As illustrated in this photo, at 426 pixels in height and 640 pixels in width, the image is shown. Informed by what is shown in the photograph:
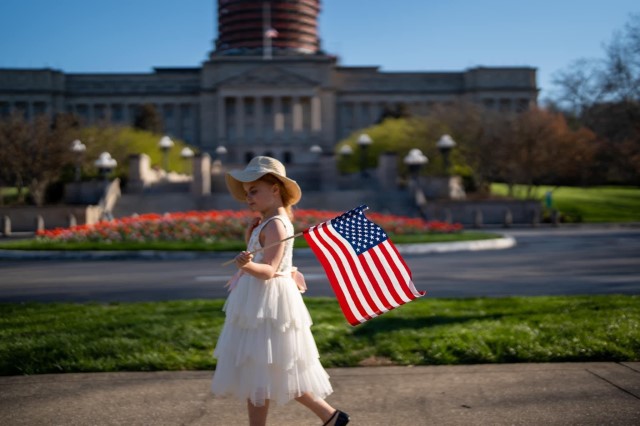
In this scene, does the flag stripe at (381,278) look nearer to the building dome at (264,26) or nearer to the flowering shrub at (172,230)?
the flowering shrub at (172,230)

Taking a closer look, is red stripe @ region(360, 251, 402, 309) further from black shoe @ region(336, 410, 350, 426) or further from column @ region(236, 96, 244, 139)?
column @ region(236, 96, 244, 139)

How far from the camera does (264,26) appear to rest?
11131 centimetres

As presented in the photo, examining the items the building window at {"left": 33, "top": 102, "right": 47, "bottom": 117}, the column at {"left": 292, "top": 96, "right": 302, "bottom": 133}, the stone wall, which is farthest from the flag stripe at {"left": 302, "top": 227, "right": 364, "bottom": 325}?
the building window at {"left": 33, "top": 102, "right": 47, "bottom": 117}

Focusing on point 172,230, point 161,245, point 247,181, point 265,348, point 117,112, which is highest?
point 117,112

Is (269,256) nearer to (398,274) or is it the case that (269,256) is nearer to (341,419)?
(398,274)

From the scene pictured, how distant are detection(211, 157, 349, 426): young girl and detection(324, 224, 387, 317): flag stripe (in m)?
0.38

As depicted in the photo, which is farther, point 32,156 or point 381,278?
point 32,156

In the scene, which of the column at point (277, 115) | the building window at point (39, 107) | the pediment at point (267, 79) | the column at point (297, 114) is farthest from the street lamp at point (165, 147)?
the building window at point (39, 107)

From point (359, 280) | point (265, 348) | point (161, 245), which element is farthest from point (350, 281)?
point (161, 245)

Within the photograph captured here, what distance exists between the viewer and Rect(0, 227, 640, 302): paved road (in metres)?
12.1

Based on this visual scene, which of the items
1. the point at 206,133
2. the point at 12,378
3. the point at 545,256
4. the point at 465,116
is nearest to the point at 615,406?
the point at 12,378

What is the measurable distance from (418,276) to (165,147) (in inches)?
1398

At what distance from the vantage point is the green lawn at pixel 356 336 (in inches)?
278

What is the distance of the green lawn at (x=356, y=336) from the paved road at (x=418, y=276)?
2414mm
